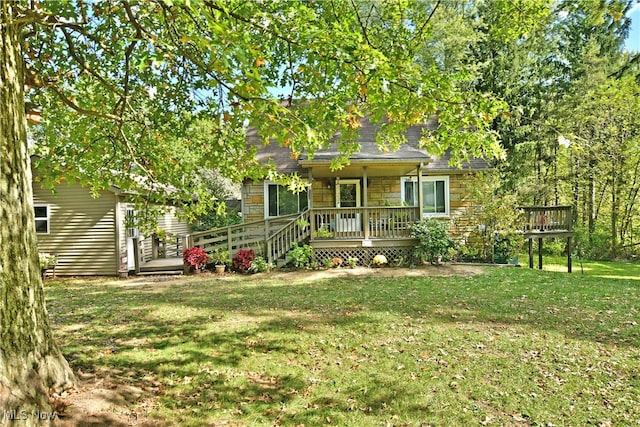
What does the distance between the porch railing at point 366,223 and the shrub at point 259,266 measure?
1.92 m

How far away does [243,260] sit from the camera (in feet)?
43.2

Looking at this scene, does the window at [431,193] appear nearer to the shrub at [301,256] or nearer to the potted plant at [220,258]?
the shrub at [301,256]

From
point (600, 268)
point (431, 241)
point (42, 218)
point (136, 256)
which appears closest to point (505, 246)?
point (431, 241)

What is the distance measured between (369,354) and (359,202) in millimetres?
10951

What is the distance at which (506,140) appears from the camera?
20.8 metres

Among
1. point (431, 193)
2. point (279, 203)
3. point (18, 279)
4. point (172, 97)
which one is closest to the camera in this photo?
point (18, 279)

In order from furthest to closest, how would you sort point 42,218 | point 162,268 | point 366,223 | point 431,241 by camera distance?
point 162,268
point 42,218
point 366,223
point 431,241

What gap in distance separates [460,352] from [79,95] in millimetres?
7312

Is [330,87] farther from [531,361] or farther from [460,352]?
[531,361]

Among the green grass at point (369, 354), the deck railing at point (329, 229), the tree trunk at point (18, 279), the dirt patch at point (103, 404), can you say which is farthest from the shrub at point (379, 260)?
the tree trunk at point (18, 279)

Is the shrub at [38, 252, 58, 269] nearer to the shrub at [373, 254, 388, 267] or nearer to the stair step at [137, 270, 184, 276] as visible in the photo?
the stair step at [137, 270, 184, 276]

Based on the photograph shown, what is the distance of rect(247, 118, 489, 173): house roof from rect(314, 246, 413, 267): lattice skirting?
10.1ft

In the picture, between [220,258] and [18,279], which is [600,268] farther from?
[18,279]

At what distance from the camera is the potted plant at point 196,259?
13.3 metres
